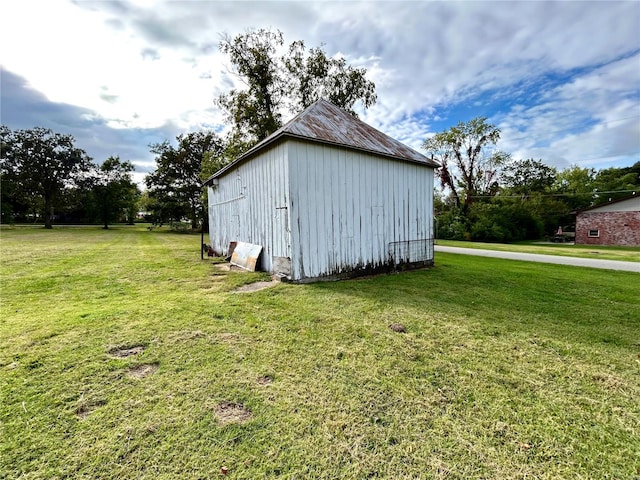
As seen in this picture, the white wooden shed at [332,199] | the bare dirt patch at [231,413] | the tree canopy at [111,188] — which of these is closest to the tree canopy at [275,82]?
the white wooden shed at [332,199]

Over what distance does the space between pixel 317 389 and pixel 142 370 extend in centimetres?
178

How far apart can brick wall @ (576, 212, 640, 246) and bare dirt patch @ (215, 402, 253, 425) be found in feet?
103

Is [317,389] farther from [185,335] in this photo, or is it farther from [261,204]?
[261,204]

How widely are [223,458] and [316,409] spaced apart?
741mm

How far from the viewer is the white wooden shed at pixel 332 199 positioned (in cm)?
648

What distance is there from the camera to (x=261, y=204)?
25.4 feet

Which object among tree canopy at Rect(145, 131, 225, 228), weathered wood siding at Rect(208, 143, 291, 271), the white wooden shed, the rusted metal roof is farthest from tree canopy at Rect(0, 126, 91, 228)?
the white wooden shed

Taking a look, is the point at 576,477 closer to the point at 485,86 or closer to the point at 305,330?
the point at 305,330

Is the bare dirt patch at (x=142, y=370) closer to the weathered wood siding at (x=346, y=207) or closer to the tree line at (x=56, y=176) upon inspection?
the weathered wood siding at (x=346, y=207)

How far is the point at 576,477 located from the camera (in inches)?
62.0

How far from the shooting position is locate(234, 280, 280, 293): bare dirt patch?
5941mm

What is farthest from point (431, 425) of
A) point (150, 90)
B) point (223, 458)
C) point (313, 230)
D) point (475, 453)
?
point (150, 90)

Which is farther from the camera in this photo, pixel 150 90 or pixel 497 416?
pixel 150 90

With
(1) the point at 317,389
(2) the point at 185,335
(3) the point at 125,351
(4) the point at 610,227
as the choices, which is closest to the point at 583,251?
(4) the point at 610,227
